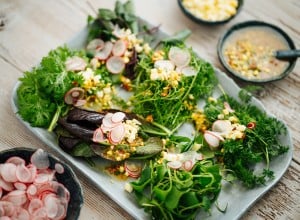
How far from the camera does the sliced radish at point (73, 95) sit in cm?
247

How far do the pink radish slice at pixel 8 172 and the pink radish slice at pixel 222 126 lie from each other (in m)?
1.01

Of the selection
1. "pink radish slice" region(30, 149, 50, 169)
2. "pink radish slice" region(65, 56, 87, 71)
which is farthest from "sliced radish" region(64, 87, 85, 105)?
"pink radish slice" region(30, 149, 50, 169)

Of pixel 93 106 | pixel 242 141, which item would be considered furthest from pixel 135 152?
pixel 242 141

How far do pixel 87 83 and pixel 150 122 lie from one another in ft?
1.27

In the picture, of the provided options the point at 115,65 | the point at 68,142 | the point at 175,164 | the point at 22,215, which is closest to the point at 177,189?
the point at 175,164

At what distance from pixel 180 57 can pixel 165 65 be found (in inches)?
4.1

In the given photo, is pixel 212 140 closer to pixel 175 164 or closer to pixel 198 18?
pixel 175 164

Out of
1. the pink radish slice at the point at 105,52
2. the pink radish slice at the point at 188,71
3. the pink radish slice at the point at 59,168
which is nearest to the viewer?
the pink radish slice at the point at 59,168

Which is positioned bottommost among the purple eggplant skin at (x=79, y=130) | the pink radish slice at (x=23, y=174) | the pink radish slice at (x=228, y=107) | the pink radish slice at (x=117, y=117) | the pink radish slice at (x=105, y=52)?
the pink radish slice at (x=23, y=174)

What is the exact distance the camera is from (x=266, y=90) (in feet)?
9.04

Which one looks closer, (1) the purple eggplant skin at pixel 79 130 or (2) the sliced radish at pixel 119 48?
(1) the purple eggplant skin at pixel 79 130

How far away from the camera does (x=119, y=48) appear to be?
2645 millimetres

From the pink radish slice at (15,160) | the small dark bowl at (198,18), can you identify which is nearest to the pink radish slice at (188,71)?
the small dark bowl at (198,18)

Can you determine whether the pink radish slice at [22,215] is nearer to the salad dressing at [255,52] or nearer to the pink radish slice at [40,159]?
the pink radish slice at [40,159]
